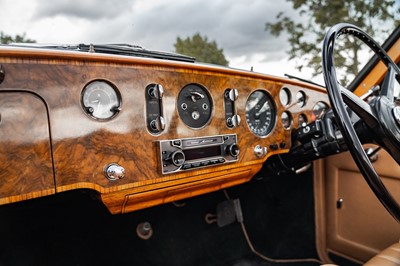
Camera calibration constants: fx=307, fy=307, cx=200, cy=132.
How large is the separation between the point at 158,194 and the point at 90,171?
1.35ft

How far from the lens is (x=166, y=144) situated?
146 cm

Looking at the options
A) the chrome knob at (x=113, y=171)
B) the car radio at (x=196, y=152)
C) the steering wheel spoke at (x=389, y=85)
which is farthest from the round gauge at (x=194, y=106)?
the steering wheel spoke at (x=389, y=85)

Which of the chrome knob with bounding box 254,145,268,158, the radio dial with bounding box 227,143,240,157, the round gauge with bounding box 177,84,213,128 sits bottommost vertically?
the chrome knob with bounding box 254,145,268,158

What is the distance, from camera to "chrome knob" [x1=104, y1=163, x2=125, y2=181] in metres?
1.29

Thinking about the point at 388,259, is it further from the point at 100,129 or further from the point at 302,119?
the point at 100,129

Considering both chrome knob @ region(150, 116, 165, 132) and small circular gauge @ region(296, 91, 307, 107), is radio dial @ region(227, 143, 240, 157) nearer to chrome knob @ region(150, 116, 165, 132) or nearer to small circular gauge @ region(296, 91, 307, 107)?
chrome knob @ region(150, 116, 165, 132)

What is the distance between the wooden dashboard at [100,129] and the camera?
108cm

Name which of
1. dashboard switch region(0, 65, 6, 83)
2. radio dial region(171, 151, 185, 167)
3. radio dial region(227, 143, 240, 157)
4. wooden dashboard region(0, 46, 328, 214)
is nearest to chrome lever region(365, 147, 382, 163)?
wooden dashboard region(0, 46, 328, 214)

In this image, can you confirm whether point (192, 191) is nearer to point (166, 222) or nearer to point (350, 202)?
point (166, 222)

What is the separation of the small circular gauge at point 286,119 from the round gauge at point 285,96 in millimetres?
69

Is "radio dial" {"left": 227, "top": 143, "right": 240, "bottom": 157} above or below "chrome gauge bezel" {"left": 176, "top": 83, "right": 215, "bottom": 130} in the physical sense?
below

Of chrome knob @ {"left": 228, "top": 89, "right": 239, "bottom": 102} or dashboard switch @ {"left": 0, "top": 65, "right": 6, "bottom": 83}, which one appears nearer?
dashboard switch @ {"left": 0, "top": 65, "right": 6, "bottom": 83}

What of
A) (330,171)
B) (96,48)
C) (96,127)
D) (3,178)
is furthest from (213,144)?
(330,171)

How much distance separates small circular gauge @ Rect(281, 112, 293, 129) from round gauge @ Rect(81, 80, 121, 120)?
115 centimetres
